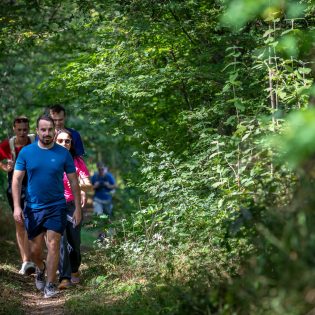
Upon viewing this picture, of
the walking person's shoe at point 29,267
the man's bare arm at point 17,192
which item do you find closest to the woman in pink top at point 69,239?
the walking person's shoe at point 29,267

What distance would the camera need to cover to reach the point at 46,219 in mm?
9336

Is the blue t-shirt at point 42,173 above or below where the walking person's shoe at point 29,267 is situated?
above

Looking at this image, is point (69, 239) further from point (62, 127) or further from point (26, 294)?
point (62, 127)

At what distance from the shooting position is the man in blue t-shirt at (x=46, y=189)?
9297 millimetres

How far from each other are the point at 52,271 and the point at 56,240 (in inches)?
16.2

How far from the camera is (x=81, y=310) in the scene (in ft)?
26.3

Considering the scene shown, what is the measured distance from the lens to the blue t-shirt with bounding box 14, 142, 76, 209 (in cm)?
929

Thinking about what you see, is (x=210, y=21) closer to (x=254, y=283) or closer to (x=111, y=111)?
(x=111, y=111)

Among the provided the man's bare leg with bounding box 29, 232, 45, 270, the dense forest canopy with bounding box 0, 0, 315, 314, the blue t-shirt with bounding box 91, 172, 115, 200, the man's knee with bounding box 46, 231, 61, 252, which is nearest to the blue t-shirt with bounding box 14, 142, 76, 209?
→ the man's knee with bounding box 46, 231, 61, 252

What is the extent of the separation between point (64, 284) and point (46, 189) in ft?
4.94

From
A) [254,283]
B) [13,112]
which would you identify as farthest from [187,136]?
[13,112]

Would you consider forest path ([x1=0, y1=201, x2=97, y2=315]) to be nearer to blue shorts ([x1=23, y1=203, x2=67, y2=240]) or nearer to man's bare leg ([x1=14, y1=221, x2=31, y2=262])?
man's bare leg ([x1=14, y1=221, x2=31, y2=262])

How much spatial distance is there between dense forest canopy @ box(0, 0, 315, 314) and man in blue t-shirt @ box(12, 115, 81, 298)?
103cm

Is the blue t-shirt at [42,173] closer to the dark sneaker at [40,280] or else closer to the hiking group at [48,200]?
the hiking group at [48,200]
